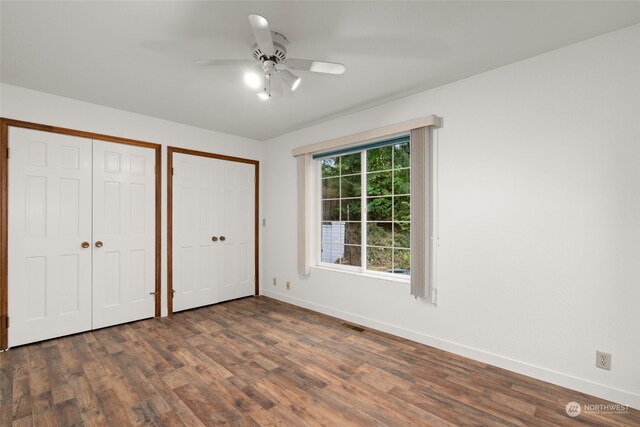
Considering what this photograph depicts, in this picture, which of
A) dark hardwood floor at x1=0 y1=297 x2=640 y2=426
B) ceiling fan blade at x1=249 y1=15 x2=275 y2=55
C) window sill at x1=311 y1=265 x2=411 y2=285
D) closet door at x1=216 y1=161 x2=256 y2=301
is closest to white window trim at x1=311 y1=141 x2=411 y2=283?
window sill at x1=311 y1=265 x2=411 y2=285

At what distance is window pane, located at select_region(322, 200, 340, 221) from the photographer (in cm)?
390

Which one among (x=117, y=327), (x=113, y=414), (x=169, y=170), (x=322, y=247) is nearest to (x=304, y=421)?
(x=113, y=414)

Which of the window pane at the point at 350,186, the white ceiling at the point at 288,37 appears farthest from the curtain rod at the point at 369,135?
the window pane at the point at 350,186

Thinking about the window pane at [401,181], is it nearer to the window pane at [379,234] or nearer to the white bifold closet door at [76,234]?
the window pane at [379,234]

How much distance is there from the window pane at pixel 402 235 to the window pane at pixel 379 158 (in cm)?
67

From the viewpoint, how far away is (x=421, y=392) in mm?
2127

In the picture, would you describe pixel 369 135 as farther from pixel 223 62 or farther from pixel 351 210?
pixel 223 62

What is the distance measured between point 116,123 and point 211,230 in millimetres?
1697

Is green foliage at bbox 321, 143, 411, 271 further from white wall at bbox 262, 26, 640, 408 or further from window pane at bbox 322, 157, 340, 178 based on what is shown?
white wall at bbox 262, 26, 640, 408

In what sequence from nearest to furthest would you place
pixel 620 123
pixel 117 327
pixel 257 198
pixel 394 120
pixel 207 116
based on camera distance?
pixel 620 123 < pixel 394 120 < pixel 117 327 < pixel 207 116 < pixel 257 198

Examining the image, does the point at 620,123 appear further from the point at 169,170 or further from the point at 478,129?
the point at 169,170

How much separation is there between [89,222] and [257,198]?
217 cm

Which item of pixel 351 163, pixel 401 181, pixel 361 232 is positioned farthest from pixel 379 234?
pixel 351 163

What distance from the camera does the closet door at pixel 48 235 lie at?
2.83 metres
